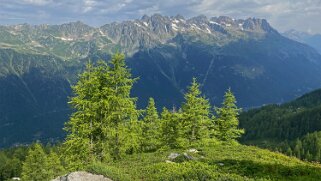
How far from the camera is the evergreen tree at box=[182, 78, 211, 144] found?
5042 cm

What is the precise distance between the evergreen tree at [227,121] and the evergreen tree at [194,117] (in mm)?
4496

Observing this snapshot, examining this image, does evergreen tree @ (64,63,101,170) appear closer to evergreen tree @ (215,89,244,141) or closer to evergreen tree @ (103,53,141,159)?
evergreen tree @ (103,53,141,159)

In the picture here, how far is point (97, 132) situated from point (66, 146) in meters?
3.46

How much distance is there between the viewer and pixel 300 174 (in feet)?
78.3

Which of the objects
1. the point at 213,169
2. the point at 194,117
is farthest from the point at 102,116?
the point at 213,169

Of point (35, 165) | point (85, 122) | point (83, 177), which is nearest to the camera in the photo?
point (83, 177)

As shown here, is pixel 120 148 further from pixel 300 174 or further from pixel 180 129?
pixel 300 174

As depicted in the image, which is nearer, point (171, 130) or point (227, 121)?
point (227, 121)

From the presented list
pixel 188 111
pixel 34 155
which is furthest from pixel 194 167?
pixel 34 155

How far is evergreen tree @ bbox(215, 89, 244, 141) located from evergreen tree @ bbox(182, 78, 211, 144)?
177 inches

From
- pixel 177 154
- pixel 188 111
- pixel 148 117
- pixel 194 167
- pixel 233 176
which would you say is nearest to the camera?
pixel 233 176

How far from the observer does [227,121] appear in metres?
55.8

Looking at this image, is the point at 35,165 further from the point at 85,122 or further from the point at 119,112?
the point at 119,112

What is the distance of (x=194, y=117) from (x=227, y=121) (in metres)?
7.69
